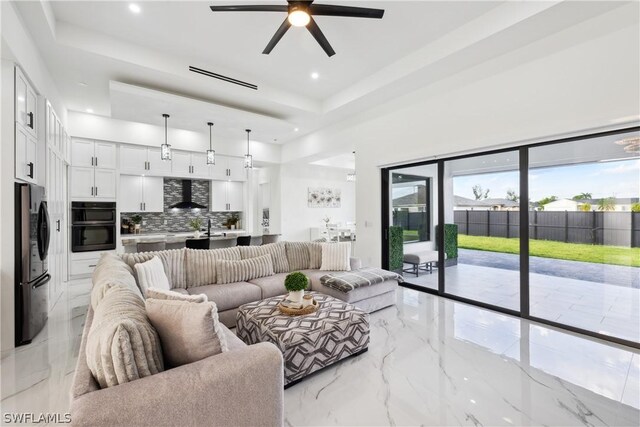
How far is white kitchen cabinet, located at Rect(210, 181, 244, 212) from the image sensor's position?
736cm

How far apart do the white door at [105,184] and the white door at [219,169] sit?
1988 millimetres

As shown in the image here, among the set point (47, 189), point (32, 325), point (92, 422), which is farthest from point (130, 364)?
point (47, 189)

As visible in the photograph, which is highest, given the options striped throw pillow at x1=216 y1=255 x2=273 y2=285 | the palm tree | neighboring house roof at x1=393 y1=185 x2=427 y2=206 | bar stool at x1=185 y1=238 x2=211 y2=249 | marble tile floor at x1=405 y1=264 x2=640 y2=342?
neighboring house roof at x1=393 y1=185 x2=427 y2=206

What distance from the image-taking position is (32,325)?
3.10 metres

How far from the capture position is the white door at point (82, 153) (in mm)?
5598

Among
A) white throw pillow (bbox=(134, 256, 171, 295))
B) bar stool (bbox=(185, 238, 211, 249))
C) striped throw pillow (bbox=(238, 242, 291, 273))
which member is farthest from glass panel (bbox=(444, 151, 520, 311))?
white throw pillow (bbox=(134, 256, 171, 295))

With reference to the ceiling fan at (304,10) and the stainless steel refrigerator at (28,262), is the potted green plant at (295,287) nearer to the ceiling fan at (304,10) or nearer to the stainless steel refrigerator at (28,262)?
the ceiling fan at (304,10)

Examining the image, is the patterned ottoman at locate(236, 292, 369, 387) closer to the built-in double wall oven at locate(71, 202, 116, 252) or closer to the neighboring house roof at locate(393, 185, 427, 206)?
the neighboring house roof at locate(393, 185, 427, 206)

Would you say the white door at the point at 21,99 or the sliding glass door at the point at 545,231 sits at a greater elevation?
the white door at the point at 21,99

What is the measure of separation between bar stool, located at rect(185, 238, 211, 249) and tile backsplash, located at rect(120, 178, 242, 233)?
271 centimetres

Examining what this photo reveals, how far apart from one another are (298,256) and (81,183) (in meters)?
4.63

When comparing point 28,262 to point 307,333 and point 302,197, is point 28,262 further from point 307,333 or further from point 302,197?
point 302,197

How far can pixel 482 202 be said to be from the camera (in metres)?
4.28

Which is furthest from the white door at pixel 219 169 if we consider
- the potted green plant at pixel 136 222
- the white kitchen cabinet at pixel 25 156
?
the white kitchen cabinet at pixel 25 156
